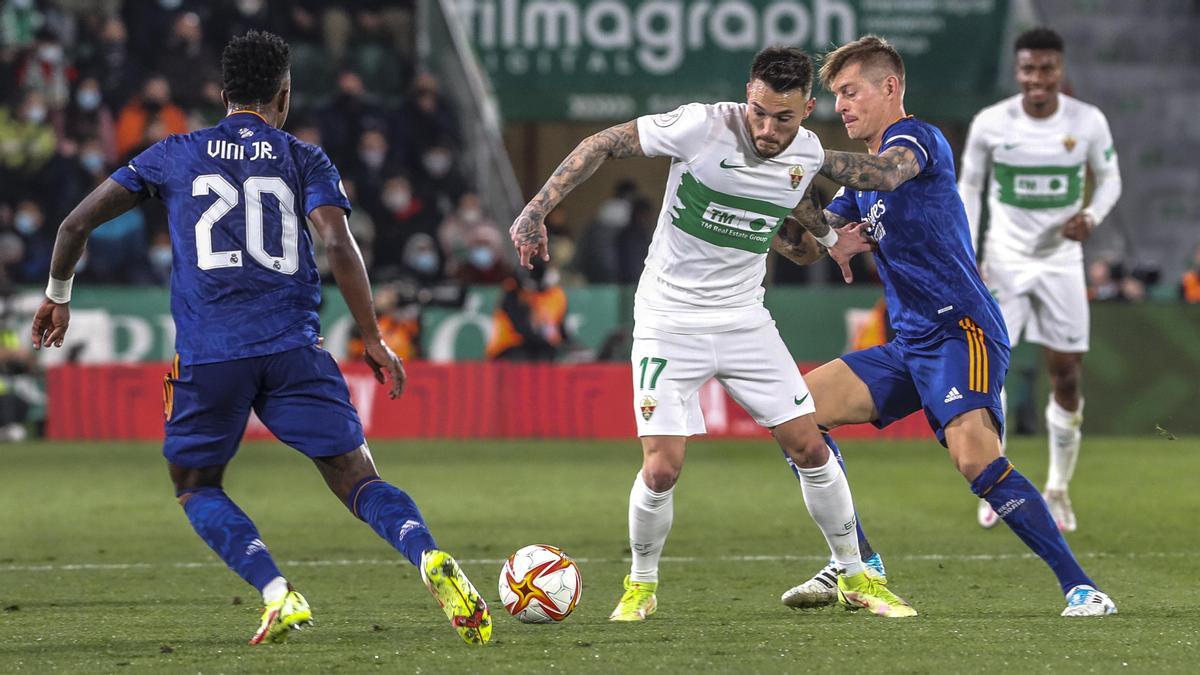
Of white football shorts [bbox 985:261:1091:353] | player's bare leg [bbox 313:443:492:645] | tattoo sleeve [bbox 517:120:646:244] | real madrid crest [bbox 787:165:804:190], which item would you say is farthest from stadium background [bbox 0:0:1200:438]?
player's bare leg [bbox 313:443:492:645]

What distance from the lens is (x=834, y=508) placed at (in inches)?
256

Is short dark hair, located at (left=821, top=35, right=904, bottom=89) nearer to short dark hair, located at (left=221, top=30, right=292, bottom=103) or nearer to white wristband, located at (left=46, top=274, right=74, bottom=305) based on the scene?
short dark hair, located at (left=221, top=30, right=292, bottom=103)

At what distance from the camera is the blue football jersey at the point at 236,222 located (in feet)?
18.6

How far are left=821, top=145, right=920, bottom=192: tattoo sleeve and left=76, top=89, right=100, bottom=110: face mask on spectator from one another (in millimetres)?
13420

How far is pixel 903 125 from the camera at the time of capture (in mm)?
6590

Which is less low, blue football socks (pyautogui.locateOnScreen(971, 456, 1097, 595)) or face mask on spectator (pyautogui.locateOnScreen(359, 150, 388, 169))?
blue football socks (pyautogui.locateOnScreen(971, 456, 1097, 595))

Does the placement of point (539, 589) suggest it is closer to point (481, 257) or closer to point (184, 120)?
point (481, 257)

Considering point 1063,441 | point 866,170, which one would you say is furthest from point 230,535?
point 1063,441

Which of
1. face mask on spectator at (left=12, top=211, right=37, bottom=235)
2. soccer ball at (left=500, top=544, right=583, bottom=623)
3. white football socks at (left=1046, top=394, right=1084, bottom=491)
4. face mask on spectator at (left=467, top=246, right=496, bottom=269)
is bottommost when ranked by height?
face mask on spectator at (left=467, top=246, right=496, bottom=269)

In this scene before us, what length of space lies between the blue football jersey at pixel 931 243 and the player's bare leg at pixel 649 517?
3.66 ft

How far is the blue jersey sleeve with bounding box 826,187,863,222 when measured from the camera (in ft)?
22.8

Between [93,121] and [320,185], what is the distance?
43.9 feet

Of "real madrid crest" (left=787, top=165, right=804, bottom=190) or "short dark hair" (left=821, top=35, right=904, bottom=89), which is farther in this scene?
"short dark hair" (left=821, top=35, right=904, bottom=89)

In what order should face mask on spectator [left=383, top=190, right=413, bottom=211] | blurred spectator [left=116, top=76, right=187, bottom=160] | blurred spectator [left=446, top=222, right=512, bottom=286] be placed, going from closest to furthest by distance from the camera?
1. blurred spectator [left=446, top=222, right=512, bottom=286]
2. blurred spectator [left=116, top=76, right=187, bottom=160]
3. face mask on spectator [left=383, top=190, right=413, bottom=211]
